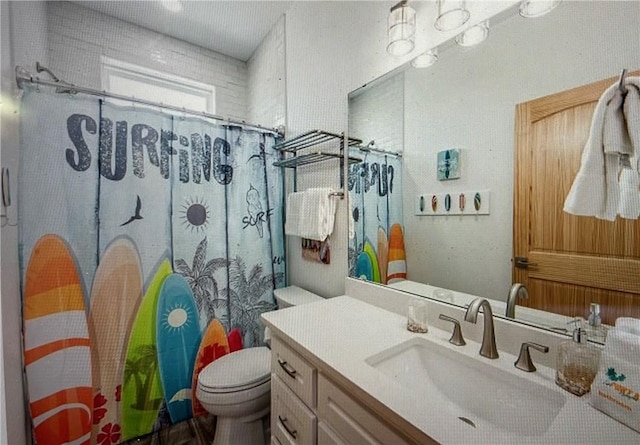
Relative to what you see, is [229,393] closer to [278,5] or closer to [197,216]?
[197,216]

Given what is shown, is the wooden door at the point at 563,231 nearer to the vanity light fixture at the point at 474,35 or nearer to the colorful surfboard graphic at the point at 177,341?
the vanity light fixture at the point at 474,35

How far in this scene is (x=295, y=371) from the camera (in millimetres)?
896

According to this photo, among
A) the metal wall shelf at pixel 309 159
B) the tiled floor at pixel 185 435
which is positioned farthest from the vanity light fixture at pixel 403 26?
the tiled floor at pixel 185 435

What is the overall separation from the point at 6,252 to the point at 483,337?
1588mm

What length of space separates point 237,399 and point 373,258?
2.91ft

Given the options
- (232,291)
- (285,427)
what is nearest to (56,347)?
(232,291)

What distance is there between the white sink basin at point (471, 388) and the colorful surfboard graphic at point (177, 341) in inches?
44.7

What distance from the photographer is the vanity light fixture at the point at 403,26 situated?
3.33 ft

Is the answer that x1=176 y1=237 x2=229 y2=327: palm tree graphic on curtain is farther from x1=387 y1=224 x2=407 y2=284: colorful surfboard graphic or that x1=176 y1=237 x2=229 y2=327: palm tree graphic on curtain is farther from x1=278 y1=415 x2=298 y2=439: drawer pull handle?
x1=387 y1=224 x2=407 y2=284: colorful surfboard graphic

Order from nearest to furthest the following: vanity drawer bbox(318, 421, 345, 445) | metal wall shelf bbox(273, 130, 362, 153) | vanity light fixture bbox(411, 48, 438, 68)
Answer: vanity drawer bbox(318, 421, 345, 445) → vanity light fixture bbox(411, 48, 438, 68) → metal wall shelf bbox(273, 130, 362, 153)

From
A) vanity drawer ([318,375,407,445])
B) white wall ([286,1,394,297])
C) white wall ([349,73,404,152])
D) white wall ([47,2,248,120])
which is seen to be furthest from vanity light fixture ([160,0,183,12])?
vanity drawer ([318,375,407,445])

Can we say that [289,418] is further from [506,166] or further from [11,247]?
[11,247]

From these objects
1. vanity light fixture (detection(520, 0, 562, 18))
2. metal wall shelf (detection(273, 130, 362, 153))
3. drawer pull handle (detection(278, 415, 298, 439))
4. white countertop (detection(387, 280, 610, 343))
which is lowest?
drawer pull handle (detection(278, 415, 298, 439))

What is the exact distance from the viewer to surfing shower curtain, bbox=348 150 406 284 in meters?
1.19
